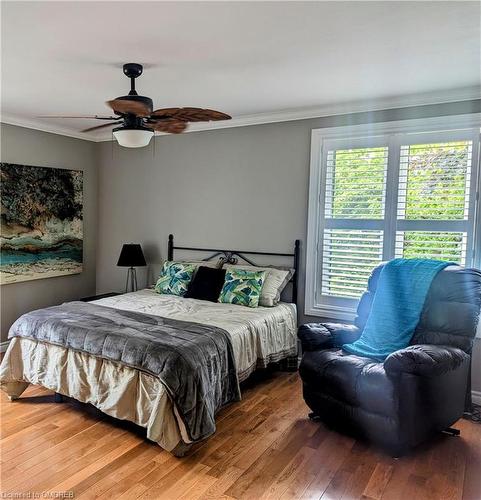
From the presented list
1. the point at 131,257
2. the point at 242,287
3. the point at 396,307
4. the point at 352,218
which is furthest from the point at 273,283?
the point at 131,257

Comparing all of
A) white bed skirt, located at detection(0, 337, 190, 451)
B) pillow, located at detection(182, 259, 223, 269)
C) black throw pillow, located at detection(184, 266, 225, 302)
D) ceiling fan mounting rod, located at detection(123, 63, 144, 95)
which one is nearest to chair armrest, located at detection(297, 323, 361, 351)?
white bed skirt, located at detection(0, 337, 190, 451)

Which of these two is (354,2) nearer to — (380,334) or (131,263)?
(380,334)

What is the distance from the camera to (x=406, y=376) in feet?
7.94

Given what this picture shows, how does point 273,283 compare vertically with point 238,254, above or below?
below

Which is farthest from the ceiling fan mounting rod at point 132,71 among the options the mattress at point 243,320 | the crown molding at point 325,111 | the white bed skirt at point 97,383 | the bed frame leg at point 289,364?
the bed frame leg at point 289,364

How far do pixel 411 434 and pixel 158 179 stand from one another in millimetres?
3733

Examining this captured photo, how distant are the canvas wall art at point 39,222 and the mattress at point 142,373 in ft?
4.35

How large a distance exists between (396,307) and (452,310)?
37 cm

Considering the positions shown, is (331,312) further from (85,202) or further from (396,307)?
(85,202)

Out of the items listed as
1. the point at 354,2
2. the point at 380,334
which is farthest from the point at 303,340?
the point at 354,2

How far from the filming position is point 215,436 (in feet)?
9.05

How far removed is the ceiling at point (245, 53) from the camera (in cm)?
211

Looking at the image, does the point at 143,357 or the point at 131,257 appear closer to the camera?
the point at 143,357

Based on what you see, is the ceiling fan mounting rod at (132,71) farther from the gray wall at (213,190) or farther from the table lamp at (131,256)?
the table lamp at (131,256)
